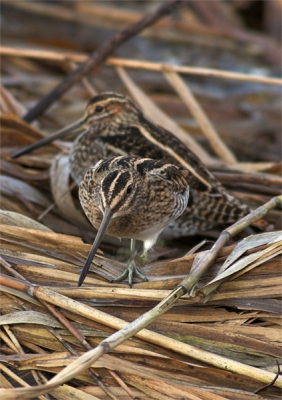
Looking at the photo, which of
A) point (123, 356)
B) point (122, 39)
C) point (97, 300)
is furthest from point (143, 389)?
point (122, 39)

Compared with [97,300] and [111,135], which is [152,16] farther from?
[97,300]

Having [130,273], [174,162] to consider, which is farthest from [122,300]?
[174,162]

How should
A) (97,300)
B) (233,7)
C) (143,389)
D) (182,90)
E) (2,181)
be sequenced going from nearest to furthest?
(143,389)
(97,300)
(2,181)
(182,90)
(233,7)

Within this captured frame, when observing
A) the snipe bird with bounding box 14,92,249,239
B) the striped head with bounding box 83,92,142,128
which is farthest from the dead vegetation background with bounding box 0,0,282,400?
the striped head with bounding box 83,92,142,128

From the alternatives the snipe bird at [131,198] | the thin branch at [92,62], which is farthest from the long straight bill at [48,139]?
the snipe bird at [131,198]

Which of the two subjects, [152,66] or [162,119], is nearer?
[152,66]

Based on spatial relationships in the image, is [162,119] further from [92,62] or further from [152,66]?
[92,62]

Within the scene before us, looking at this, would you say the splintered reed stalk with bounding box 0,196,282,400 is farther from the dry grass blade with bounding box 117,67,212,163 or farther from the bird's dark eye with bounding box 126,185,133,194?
the dry grass blade with bounding box 117,67,212,163

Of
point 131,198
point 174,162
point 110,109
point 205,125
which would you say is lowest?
point 131,198

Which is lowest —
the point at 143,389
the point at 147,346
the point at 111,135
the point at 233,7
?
the point at 143,389
